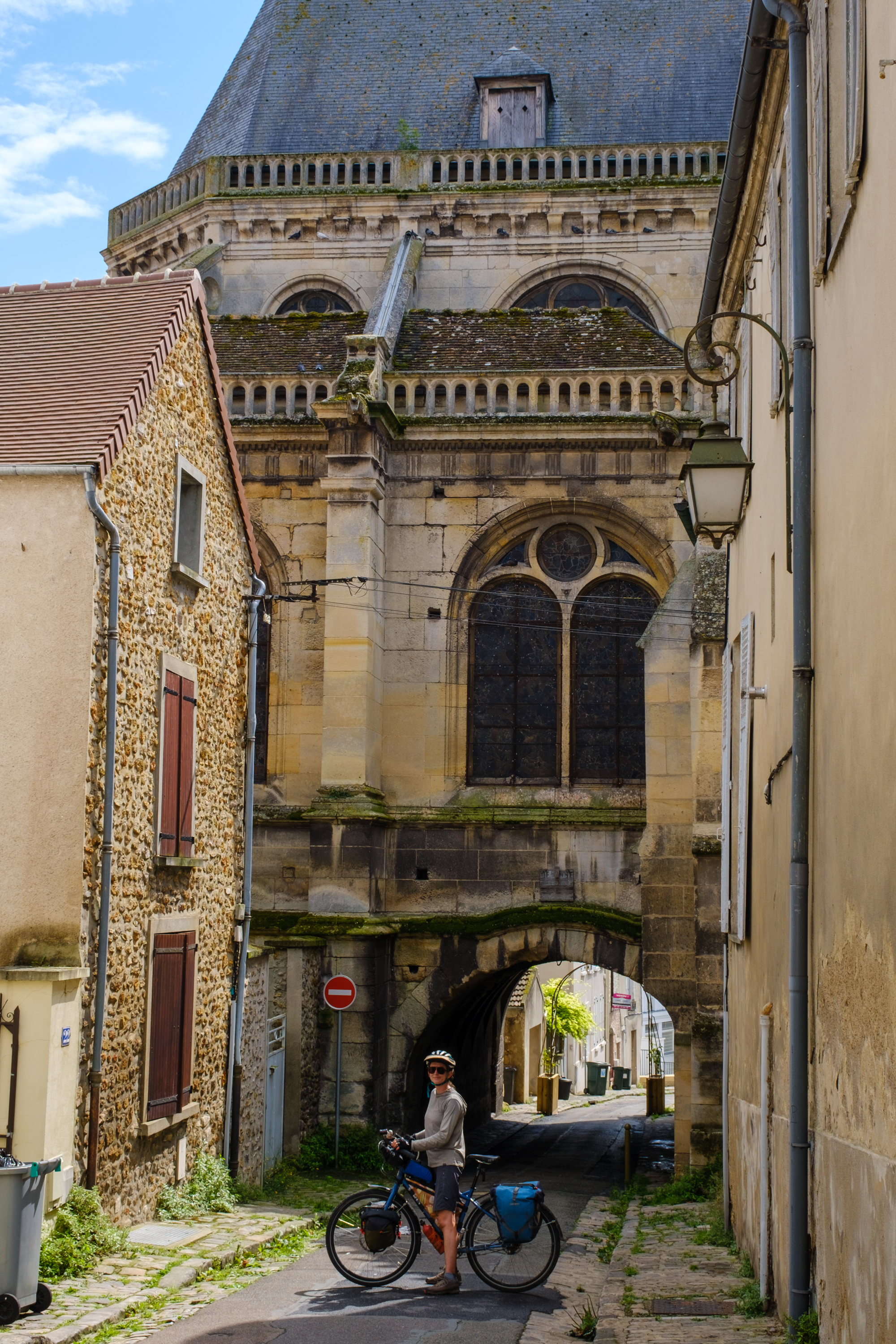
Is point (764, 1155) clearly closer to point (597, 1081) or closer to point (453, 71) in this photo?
point (453, 71)

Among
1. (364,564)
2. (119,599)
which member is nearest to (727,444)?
(119,599)

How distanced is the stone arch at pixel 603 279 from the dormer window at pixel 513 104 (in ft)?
9.20

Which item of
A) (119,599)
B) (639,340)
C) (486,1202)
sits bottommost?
(486,1202)

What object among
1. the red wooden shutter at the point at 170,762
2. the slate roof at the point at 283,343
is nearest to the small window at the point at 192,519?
the red wooden shutter at the point at 170,762

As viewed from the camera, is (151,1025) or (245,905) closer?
(151,1025)

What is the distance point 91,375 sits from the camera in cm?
1134

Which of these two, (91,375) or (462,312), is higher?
(462,312)

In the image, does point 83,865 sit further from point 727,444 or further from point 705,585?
point 705,585

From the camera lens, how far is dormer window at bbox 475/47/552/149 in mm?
24516

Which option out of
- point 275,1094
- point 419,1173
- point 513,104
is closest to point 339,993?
point 275,1094

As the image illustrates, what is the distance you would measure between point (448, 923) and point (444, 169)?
12176 millimetres

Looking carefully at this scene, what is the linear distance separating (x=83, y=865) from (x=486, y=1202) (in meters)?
3.30

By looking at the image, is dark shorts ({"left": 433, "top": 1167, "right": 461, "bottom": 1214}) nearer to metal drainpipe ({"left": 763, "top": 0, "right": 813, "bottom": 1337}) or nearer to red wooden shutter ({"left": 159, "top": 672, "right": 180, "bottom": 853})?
metal drainpipe ({"left": 763, "top": 0, "right": 813, "bottom": 1337})

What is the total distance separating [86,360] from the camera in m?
11.7
